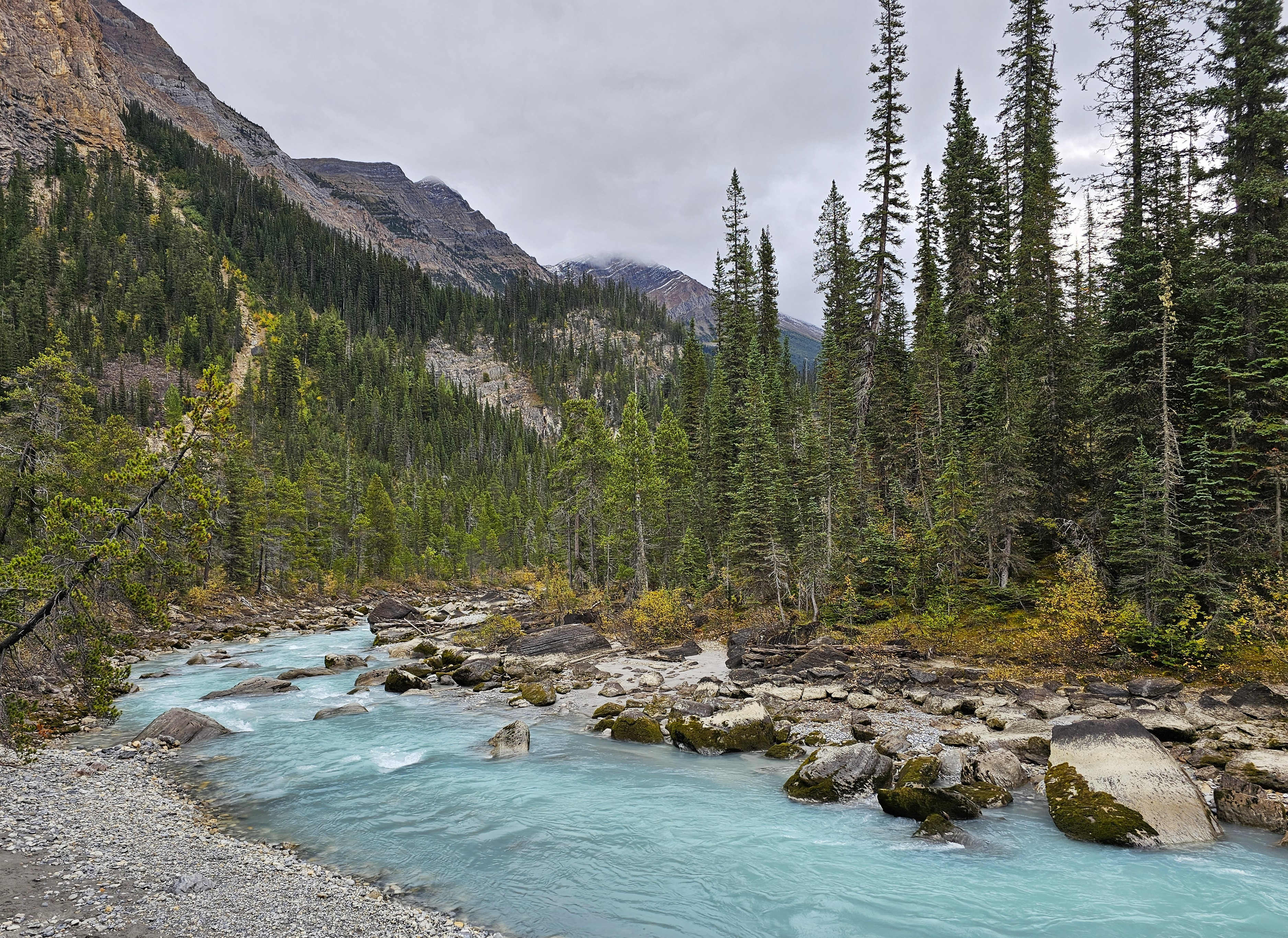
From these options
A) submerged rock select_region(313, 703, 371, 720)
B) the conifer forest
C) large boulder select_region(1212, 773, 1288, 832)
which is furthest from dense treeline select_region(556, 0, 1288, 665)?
submerged rock select_region(313, 703, 371, 720)

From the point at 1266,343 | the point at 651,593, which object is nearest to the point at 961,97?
the point at 1266,343

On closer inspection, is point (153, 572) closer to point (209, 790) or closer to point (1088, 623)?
point (209, 790)

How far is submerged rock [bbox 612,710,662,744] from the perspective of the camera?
19203 mm

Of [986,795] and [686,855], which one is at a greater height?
[986,795]

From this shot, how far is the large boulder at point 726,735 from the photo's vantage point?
17.8 m

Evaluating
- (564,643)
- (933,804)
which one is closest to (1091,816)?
(933,804)

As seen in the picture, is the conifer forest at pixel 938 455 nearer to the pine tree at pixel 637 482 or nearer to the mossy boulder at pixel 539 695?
the pine tree at pixel 637 482

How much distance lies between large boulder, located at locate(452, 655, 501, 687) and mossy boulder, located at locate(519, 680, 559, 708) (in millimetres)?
2937

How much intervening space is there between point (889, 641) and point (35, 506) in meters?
34.7

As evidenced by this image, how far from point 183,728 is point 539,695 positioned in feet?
37.7

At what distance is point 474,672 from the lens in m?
28.2

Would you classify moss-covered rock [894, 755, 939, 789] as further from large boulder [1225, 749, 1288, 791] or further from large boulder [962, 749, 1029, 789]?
large boulder [1225, 749, 1288, 791]

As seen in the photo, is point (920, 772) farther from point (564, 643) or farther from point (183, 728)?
point (564, 643)

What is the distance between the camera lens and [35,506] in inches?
885
